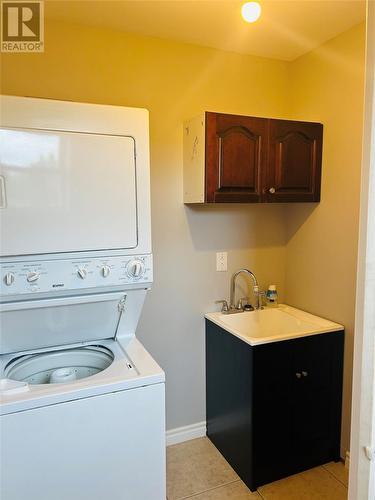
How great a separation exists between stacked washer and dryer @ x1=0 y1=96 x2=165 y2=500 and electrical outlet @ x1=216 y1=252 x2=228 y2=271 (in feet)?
2.85

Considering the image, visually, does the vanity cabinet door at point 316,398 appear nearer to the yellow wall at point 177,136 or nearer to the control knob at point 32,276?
the yellow wall at point 177,136

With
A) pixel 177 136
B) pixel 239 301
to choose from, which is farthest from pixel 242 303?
pixel 177 136

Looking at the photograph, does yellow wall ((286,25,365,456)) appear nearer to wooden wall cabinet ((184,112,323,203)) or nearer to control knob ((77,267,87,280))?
wooden wall cabinet ((184,112,323,203))

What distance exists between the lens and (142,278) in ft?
5.27

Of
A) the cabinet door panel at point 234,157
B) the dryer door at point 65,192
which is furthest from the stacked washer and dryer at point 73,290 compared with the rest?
the cabinet door panel at point 234,157

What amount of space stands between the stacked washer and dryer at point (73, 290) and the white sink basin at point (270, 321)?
831mm

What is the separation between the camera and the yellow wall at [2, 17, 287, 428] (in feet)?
6.41

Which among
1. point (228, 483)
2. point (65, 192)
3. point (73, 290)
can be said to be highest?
point (65, 192)

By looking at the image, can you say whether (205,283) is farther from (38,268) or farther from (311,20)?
(311,20)

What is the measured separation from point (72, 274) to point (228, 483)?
1.49m

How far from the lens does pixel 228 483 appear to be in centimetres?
204

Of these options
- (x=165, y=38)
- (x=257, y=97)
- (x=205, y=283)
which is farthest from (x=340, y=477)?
(x=165, y=38)

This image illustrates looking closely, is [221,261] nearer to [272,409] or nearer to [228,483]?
[272,409]

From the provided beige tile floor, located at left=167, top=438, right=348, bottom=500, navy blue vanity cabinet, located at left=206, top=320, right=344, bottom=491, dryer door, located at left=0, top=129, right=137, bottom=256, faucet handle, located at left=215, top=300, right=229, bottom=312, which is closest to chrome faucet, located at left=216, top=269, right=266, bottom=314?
faucet handle, located at left=215, top=300, right=229, bottom=312
